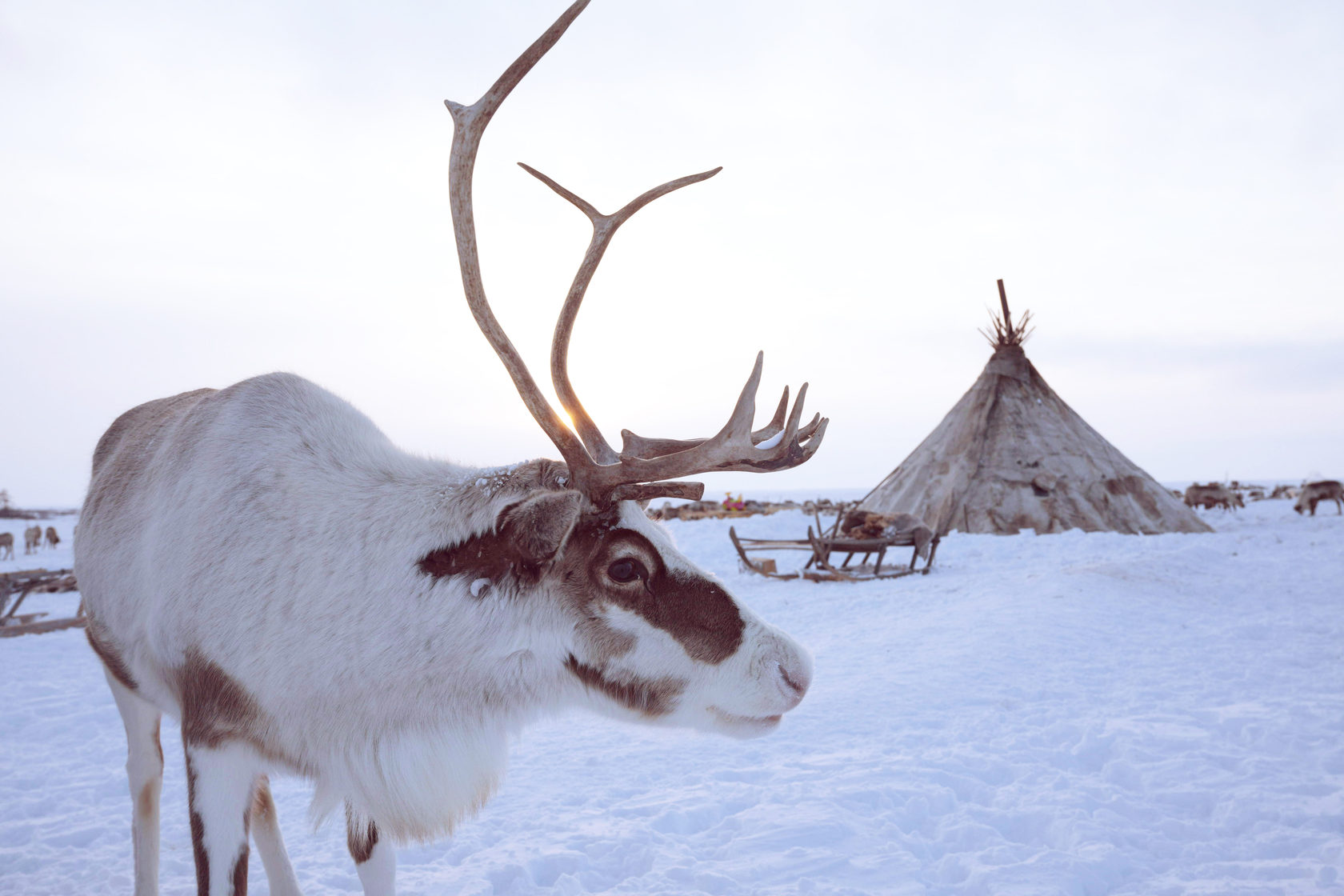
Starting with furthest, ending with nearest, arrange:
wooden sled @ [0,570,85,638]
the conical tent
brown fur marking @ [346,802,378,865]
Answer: the conical tent < wooden sled @ [0,570,85,638] < brown fur marking @ [346,802,378,865]

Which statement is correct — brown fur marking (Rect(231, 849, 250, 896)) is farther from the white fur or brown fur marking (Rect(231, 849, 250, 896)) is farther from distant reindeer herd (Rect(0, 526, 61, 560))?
distant reindeer herd (Rect(0, 526, 61, 560))

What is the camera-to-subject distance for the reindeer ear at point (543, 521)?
230 cm

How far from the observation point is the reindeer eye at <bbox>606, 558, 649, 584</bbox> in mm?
2484

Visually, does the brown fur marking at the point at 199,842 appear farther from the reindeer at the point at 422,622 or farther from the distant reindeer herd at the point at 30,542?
the distant reindeer herd at the point at 30,542

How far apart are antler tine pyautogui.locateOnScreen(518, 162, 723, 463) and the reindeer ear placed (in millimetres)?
437

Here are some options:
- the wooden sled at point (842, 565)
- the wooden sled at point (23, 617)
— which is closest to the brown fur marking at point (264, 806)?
the wooden sled at point (23, 617)

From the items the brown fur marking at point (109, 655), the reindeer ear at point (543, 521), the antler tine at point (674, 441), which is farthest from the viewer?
the brown fur marking at point (109, 655)

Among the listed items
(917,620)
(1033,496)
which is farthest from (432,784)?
(1033,496)

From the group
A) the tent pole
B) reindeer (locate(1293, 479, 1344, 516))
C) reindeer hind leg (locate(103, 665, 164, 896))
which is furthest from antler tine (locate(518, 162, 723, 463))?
reindeer (locate(1293, 479, 1344, 516))

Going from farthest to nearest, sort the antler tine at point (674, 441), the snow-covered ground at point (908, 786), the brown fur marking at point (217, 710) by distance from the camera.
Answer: the snow-covered ground at point (908, 786)
the antler tine at point (674, 441)
the brown fur marking at point (217, 710)

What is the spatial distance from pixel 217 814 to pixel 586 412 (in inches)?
66.2

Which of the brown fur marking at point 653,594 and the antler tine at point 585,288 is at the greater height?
the antler tine at point 585,288

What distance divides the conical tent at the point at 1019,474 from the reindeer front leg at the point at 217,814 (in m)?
17.6

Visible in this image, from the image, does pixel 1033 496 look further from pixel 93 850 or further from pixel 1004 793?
pixel 93 850
